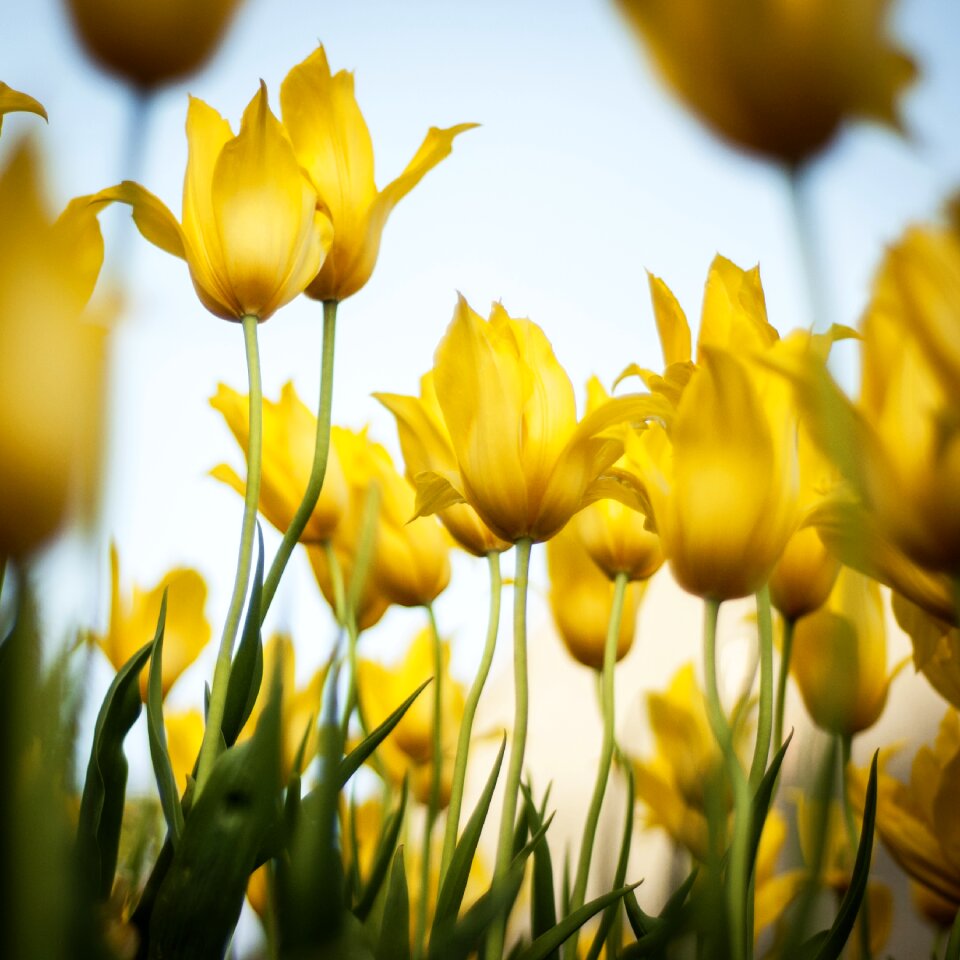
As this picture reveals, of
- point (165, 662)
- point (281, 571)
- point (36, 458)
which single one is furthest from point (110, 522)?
point (165, 662)

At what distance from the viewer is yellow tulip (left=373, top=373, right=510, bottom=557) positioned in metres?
0.33

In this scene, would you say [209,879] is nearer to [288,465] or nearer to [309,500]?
[309,500]

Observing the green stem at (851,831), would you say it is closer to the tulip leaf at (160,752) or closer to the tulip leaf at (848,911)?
the tulip leaf at (848,911)

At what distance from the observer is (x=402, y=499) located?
423mm

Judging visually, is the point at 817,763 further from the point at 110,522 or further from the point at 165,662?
the point at 165,662

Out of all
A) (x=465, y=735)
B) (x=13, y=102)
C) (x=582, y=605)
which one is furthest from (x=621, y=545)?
(x=13, y=102)

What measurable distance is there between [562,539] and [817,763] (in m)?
0.31

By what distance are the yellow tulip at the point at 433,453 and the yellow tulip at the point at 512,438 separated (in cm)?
2

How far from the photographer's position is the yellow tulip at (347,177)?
32 centimetres

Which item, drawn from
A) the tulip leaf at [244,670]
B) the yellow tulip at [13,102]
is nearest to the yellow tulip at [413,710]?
the tulip leaf at [244,670]

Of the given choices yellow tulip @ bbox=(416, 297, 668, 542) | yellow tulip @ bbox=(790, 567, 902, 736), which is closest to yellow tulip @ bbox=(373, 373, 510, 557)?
yellow tulip @ bbox=(416, 297, 668, 542)

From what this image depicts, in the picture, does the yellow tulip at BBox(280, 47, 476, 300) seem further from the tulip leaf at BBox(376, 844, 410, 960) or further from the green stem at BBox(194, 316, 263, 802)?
the tulip leaf at BBox(376, 844, 410, 960)

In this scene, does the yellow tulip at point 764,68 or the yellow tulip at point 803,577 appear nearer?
the yellow tulip at point 764,68

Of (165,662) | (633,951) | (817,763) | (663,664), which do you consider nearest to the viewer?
(817,763)
